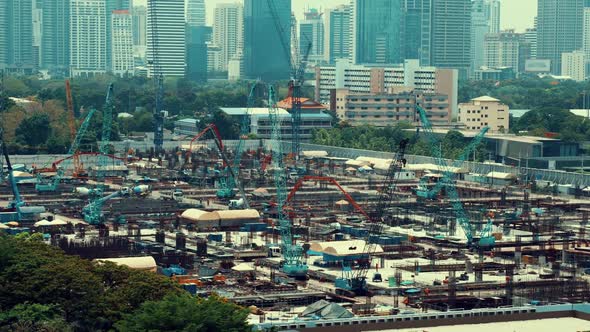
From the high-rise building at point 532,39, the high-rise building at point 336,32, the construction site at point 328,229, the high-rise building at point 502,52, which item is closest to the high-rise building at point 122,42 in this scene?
the high-rise building at point 336,32

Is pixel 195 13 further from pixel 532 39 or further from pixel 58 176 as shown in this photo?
pixel 58 176

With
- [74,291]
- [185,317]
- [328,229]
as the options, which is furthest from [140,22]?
→ [185,317]

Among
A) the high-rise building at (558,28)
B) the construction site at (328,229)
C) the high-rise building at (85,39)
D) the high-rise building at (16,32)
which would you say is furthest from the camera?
the high-rise building at (558,28)

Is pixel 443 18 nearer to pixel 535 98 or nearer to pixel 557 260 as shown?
pixel 535 98

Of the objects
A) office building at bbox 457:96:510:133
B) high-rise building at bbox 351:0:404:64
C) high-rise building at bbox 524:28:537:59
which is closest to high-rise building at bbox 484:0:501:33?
high-rise building at bbox 524:28:537:59

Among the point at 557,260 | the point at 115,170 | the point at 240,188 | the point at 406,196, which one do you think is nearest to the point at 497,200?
the point at 406,196

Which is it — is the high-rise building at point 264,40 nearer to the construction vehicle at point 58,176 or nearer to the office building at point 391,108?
the office building at point 391,108
